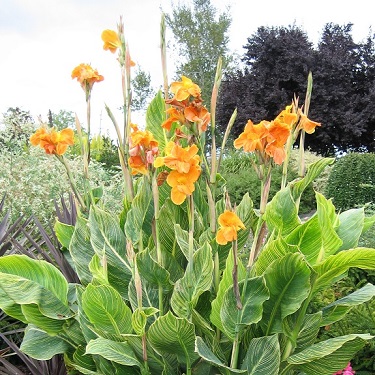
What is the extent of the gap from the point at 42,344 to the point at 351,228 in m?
1.16

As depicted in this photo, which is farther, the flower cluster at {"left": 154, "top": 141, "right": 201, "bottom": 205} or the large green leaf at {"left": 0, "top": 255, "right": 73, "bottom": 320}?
the large green leaf at {"left": 0, "top": 255, "right": 73, "bottom": 320}

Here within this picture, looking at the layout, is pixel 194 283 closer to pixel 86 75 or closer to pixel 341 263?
pixel 341 263

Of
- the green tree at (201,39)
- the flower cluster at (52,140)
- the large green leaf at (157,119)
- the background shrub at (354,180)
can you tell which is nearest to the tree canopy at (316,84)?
the green tree at (201,39)

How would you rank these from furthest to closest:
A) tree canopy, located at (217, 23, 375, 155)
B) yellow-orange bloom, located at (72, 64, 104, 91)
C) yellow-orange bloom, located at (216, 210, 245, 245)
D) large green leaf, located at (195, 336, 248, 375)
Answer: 1. tree canopy, located at (217, 23, 375, 155)
2. yellow-orange bloom, located at (72, 64, 104, 91)
3. large green leaf, located at (195, 336, 248, 375)
4. yellow-orange bloom, located at (216, 210, 245, 245)

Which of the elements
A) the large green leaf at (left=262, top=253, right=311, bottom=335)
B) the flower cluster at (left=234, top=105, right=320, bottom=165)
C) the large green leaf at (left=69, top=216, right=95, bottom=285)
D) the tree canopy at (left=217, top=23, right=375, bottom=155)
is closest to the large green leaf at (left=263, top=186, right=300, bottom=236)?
the large green leaf at (left=262, top=253, right=311, bottom=335)

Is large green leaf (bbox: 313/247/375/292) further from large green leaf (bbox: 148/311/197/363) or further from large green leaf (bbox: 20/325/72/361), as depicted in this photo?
large green leaf (bbox: 20/325/72/361)

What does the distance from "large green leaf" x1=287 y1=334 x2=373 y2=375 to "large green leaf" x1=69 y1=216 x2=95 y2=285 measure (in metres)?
0.76

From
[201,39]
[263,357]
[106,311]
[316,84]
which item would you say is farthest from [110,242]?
[201,39]

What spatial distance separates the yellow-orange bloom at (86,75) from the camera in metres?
1.74

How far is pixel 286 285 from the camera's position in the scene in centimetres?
156

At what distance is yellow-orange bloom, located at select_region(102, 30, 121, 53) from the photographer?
5.59 ft

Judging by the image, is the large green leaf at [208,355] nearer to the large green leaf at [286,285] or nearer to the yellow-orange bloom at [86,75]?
the large green leaf at [286,285]

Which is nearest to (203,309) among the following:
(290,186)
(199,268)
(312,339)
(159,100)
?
(199,268)

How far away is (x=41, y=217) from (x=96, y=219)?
3.29m
